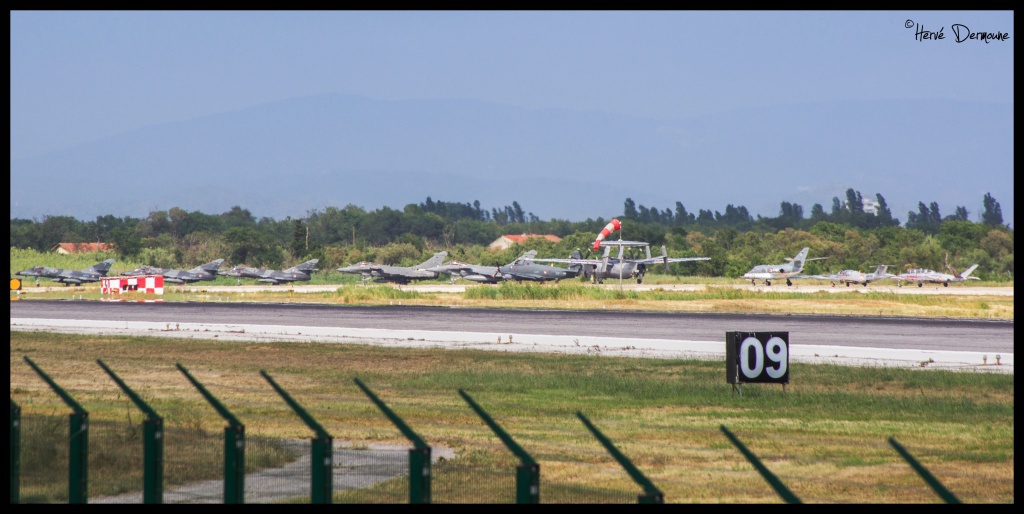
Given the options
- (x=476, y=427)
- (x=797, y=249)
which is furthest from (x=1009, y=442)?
(x=797, y=249)

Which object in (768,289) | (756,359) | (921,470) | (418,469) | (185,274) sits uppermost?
(921,470)

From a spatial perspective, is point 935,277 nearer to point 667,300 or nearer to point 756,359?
point 667,300

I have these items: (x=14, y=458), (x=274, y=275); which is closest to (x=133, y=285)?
(x=274, y=275)

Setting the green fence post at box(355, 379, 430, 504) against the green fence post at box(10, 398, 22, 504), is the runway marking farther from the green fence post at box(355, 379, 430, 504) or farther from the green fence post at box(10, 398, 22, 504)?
the green fence post at box(10, 398, 22, 504)

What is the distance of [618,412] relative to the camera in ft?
68.0

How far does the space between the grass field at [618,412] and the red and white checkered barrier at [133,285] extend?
41.4 m

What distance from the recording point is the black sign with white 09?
23.2 meters

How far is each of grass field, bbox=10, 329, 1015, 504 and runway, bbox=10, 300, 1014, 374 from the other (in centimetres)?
340

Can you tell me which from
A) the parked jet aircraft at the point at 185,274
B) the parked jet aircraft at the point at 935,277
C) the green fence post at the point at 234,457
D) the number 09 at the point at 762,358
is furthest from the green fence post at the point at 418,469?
the parked jet aircraft at the point at 185,274

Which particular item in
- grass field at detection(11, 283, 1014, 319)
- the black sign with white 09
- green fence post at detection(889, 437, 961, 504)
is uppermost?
green fence post at detection(889, 437, 961, 504)

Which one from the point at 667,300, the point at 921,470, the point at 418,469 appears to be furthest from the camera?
the point at 667,300

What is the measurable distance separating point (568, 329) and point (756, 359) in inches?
811

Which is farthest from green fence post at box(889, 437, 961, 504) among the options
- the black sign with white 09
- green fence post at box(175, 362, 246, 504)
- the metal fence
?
the black sign with white 09
